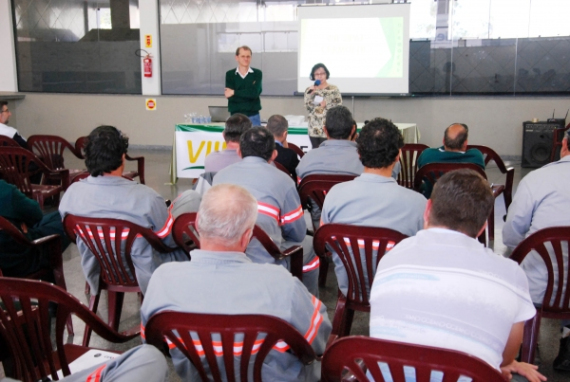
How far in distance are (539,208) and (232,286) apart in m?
1.60

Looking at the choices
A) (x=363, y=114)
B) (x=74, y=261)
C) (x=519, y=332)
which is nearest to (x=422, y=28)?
(x=363, y=114)

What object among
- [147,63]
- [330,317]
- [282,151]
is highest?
[147,63]

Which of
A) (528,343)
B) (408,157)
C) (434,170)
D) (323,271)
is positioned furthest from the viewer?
(408,157)

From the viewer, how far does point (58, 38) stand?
1055cm

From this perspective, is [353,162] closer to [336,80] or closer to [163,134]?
[336,80]

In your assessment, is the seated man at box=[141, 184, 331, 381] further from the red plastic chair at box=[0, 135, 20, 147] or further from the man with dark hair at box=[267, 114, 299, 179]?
the red plastic chair at box=[0, 135, 20, 147]

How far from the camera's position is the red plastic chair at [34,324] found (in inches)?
66.8

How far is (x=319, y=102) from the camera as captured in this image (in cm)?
616

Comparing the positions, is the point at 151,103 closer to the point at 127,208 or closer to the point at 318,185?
the point at 318,185

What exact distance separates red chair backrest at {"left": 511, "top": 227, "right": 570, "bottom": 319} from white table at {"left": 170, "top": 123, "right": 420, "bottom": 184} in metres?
4.37

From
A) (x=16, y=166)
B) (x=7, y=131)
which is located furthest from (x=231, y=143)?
(x=7, y=131)

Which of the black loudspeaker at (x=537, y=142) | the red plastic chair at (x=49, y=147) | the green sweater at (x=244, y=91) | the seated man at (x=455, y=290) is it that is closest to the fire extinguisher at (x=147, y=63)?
the green sweater at (x=244, y=91)

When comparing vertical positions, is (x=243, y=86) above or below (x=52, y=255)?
above

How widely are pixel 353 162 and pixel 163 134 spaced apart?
6.97 metres
